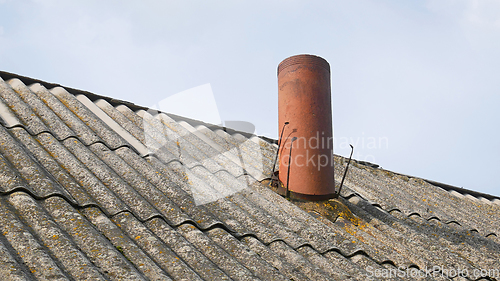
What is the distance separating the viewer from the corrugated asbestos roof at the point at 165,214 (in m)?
1.85

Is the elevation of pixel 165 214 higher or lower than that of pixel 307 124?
lower

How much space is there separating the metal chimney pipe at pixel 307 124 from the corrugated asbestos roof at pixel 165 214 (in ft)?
0.64

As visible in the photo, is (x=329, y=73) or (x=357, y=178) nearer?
(x=329, y=73)

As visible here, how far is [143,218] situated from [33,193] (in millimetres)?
587

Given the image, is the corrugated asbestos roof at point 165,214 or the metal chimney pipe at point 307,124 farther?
the metal chimney pipe at point 307,124

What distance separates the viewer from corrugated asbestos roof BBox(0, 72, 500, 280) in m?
1.85

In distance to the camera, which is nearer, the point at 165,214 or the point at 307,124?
the point at 165,214

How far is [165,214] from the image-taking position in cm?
242

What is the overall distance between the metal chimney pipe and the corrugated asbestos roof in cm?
20

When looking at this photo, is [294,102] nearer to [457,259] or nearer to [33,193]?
[457,259]

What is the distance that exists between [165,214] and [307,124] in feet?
5.44

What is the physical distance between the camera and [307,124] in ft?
11.7

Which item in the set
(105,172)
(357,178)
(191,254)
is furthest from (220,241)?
(357,178)

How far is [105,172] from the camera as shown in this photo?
270 cm
